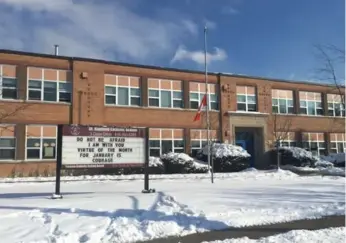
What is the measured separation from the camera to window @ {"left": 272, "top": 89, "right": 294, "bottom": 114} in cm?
4056

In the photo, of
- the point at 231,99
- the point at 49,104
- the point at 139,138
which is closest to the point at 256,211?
the point at 139,138

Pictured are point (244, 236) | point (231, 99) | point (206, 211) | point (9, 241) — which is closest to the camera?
point (9, 241)

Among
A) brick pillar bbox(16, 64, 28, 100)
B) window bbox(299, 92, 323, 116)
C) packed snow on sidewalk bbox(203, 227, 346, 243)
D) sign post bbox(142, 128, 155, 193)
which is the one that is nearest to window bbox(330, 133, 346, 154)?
window bbox(299, 92, 323, 116)

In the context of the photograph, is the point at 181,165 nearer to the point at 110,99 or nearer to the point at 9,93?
the point at 110,99

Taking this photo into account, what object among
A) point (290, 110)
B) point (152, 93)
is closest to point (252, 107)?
point (290, 110)

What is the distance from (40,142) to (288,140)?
21.9 meters

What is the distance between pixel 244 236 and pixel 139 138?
713cm

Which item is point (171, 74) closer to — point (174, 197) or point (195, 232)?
point (174, 197)

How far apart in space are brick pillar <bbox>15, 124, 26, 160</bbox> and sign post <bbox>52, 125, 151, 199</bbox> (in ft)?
51.5

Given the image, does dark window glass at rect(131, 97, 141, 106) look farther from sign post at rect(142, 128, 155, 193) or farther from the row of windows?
sign post at rect(142, 128, 155, 193)

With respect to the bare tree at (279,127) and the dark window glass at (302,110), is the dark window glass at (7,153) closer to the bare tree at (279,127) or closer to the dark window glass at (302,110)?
the bare tree at (279,127)

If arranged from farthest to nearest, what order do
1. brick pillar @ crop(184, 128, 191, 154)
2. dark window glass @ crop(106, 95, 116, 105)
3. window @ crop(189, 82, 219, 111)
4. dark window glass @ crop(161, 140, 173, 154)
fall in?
window @ crop(189, 82, 219, 111)
brick pillar @ crop(184, 128, 191, 154)
dark window glass @ crop(161, 140, 173, 154)
dark window glass @ crop(106, 95, 116, 105)

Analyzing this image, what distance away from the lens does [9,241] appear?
26.5ft

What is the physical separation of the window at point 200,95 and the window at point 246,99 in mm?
2439
